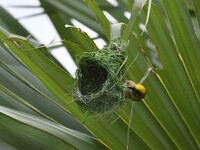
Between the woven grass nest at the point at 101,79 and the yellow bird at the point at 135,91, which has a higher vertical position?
the woven grass nest at the point at 101,79

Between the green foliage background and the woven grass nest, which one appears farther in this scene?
the green foliage background

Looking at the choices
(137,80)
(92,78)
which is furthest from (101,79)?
(137,80)

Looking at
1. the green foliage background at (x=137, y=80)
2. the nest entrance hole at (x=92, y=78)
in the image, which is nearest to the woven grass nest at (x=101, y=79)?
the nest entrance hole at (x=92, y=78)

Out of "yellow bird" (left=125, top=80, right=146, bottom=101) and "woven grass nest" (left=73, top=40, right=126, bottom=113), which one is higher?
"woven grass nest" (left=73, top=40, right=126, bottom=113)

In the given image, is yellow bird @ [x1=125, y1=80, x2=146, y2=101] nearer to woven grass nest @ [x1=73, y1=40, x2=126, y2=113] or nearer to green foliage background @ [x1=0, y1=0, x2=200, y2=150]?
woven grass nest @ [x1=73, y1=40, x2=126, y2=113]

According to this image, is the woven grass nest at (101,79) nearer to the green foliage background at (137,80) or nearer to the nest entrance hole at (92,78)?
the nest entrance hole at (92,78)

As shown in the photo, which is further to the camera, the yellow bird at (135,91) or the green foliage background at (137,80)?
the green foliage background at (137,80)

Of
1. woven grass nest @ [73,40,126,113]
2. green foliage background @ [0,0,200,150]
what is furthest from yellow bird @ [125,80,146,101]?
green foliage background @ [0,0,200,150]
